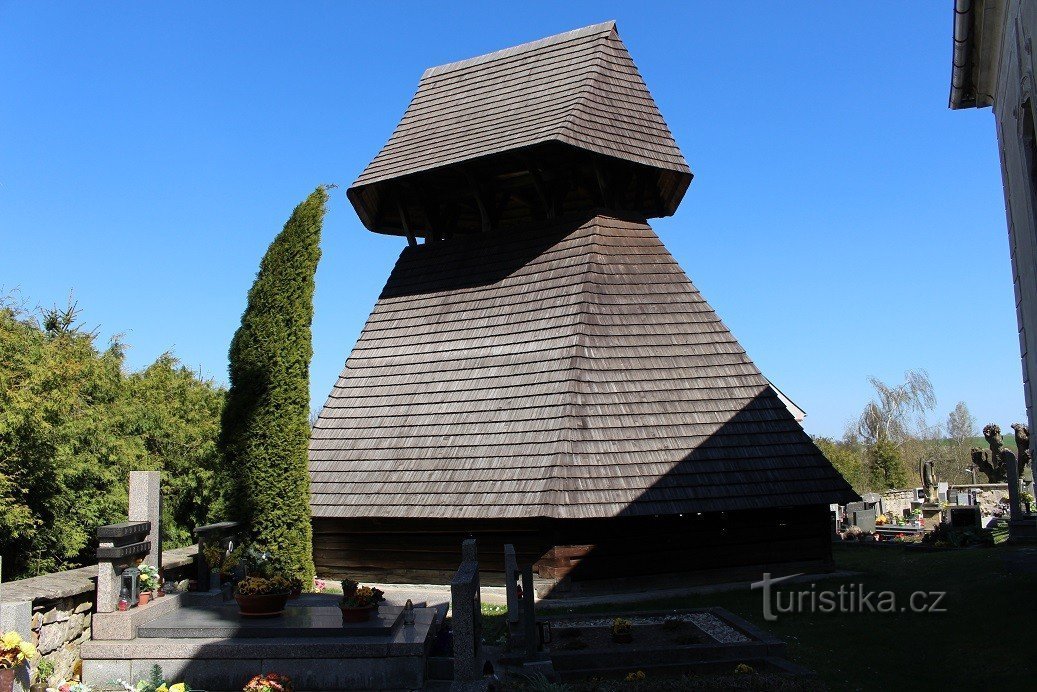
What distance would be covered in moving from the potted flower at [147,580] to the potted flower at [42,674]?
1.27 metres

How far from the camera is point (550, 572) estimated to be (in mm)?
12727

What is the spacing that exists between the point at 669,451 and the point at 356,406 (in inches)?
244

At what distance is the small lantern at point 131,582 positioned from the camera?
847 cm

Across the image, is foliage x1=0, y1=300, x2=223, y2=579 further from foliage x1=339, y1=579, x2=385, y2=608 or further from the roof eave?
the roof eave

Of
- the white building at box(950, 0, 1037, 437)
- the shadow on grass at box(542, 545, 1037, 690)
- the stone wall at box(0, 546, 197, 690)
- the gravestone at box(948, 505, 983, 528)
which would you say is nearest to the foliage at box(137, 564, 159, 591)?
the stone wall at box(0, 546, 197, 690)

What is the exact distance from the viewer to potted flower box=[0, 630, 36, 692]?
6539 mm

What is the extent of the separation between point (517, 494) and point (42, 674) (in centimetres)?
700

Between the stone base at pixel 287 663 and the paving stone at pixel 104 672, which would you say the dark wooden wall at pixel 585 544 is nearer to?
the stone base at pixel 287 663

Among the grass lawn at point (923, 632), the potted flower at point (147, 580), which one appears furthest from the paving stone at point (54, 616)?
the grass lawn at point (923, 632)

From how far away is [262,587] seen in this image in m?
8.51

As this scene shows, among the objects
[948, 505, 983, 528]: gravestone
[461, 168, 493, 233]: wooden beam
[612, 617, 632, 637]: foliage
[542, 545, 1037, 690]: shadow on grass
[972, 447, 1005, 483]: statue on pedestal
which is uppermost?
[461, 168, 493, 233]: wooden beam

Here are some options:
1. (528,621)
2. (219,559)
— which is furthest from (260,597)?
(528,621)

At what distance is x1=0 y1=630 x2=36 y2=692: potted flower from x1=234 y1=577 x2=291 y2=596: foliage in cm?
211

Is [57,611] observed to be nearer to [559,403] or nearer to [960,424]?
[559,403]
